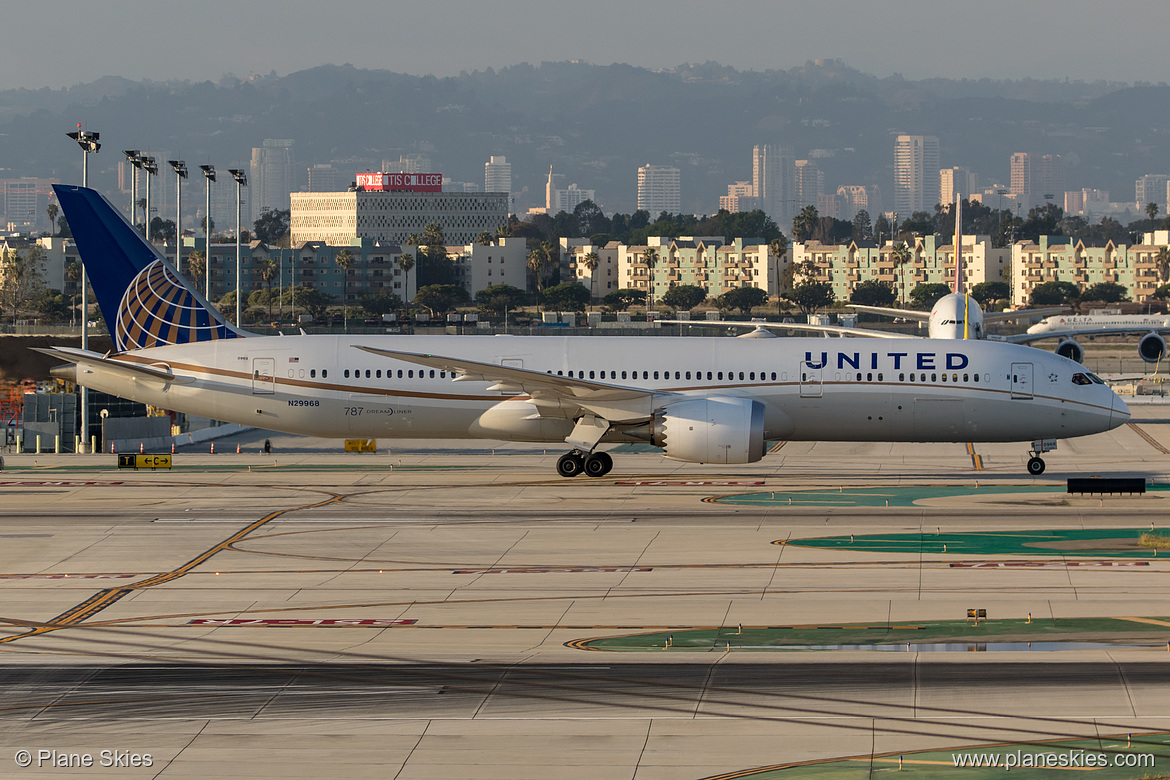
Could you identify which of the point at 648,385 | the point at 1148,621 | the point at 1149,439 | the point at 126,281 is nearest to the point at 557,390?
the point at 648,385

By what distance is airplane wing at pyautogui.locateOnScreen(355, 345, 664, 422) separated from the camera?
122 ft

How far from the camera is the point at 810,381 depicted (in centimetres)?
3922

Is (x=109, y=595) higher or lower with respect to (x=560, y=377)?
lower

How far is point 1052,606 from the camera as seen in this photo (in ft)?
75.7

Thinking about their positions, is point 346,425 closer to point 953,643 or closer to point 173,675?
point 173,675

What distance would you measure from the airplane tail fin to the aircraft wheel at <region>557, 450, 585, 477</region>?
12896 mm

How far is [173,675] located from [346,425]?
22203mm

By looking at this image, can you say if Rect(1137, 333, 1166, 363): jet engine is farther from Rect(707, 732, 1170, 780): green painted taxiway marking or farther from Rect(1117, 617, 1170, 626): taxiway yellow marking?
Rect(707, 732, 1170, 780): green painted taxiway marking

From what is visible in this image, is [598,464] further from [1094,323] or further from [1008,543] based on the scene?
[1094,323]

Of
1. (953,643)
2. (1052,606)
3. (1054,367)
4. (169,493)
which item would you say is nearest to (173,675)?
(953,643)

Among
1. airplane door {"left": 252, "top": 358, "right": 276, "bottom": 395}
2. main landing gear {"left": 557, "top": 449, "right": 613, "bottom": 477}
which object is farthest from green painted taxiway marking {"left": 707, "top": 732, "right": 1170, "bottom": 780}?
airplane door {"left": 252, "top": 358, "right": 276, "bottom": 395}

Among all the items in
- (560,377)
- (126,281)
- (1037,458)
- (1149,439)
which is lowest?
(1149,439)

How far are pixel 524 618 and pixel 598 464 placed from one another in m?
17.8

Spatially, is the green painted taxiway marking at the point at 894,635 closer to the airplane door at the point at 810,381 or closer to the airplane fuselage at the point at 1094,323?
the airplane door at the point at 810,381
